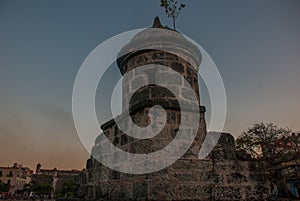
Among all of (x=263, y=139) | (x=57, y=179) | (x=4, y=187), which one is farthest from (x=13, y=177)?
(x=263, y=139)

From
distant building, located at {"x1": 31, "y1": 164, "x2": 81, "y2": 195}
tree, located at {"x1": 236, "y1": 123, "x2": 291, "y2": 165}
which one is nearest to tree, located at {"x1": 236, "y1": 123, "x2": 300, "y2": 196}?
tree, located at {"x1": 236, "y1": 123, "x2": 291, "y2": 165}

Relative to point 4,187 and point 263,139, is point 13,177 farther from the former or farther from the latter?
point 263,139

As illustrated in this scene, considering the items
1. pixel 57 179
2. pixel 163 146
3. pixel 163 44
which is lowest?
pixel 57 179

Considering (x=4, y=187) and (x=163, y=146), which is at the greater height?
(x=163, y=146)

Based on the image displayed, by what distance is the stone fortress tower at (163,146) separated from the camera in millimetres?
2998

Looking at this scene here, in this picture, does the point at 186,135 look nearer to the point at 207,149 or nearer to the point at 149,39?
the point at 207,149

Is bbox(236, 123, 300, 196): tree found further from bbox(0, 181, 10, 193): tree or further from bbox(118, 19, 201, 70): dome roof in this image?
bbox(0, 181, 10, 193): tree

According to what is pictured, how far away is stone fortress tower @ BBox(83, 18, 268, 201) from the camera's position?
3.00m

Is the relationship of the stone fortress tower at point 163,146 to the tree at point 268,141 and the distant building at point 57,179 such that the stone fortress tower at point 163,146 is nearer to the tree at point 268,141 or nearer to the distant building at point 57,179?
the tree at point 268,141

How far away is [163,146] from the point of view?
309cm

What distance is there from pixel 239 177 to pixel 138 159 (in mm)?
1657

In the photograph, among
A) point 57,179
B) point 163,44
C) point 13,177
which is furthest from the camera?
point 57,179

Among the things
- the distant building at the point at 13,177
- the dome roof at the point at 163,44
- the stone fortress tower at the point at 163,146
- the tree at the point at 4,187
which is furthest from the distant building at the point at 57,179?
the dome roof at the point at 163,44

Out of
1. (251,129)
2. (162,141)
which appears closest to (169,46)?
(162,141)
